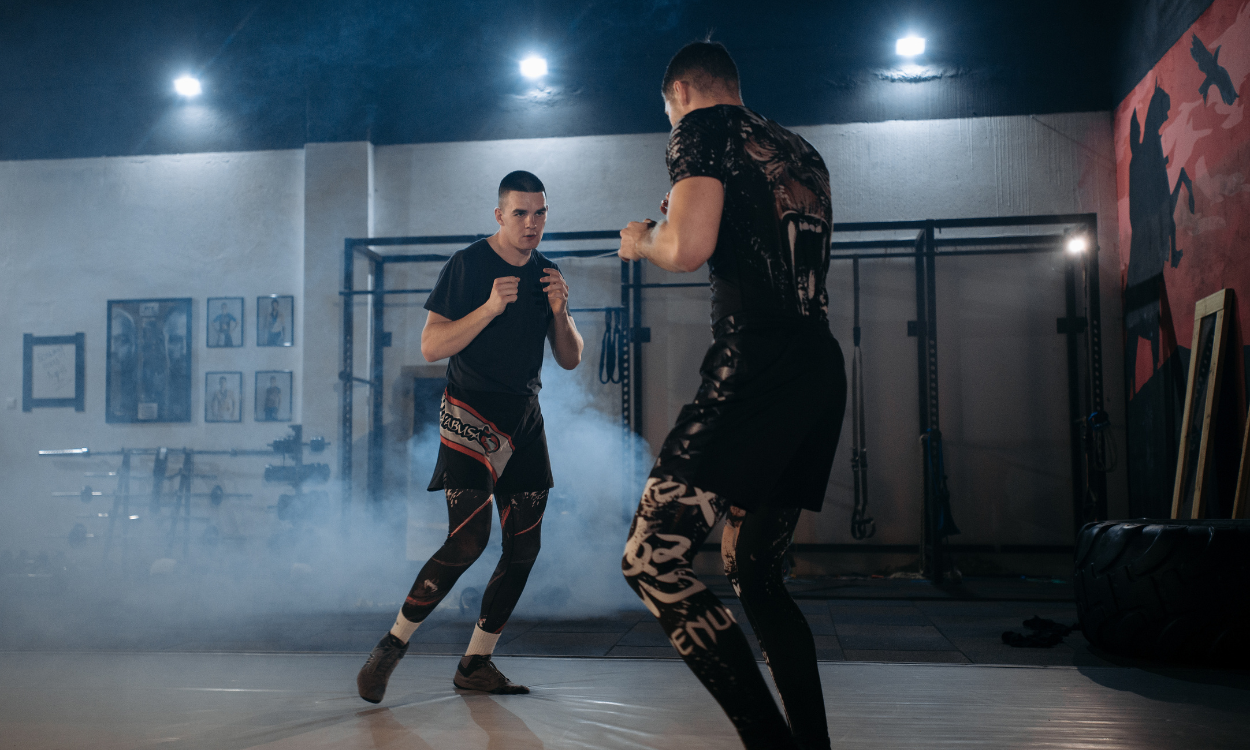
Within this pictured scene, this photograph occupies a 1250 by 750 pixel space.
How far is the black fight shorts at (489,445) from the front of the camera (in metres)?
2.01

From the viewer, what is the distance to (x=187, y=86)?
5.61m

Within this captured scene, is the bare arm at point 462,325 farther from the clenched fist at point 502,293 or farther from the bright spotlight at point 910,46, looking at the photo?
the bright spotlight at point 910,46

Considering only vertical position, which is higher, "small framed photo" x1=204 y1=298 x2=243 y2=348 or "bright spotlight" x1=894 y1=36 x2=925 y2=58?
"bright spotlight" x1=894 y1=36 x2=925 y2=58

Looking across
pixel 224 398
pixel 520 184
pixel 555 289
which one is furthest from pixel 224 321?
pixel 555 289

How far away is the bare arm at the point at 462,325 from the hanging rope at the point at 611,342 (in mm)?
2304

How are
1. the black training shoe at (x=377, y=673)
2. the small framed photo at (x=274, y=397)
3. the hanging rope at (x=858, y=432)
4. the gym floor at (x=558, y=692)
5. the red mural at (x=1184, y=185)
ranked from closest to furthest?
1. the gym floor at (x=558, y=692)
2. the black training shoe at (x=377, y=673)
3. the red mural at (x=1184, y=185)
4. the hanging rope at (x=858, y=432)
5. the small framed photo at (x=274, y=397)

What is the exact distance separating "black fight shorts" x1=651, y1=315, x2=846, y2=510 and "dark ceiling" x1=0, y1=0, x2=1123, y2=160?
4.34 metres

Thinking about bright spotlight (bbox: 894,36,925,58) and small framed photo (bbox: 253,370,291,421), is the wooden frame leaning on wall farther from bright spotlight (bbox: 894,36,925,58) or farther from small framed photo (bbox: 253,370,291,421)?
small framed photo (bbox: 253,370,291,421)

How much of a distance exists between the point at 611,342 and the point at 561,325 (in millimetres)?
2389

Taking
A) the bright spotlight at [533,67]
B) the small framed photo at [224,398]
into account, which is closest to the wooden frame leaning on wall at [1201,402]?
the bright spotlight at [533,67]

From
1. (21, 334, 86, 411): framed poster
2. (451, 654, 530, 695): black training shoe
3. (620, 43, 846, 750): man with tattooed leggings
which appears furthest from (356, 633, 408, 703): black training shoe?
(21, 334, 86, 411): framed poster

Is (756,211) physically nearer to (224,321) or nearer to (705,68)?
(705,68)

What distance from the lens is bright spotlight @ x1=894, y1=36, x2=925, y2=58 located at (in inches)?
194

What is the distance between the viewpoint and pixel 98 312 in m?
5.69
